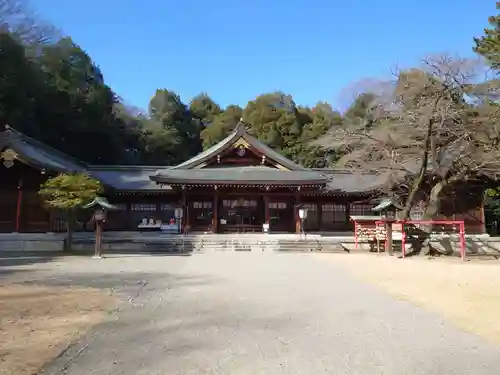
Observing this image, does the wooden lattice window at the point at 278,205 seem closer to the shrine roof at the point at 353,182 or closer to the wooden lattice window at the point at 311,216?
the wooden lattice window at the point at 311,216

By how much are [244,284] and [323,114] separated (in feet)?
148

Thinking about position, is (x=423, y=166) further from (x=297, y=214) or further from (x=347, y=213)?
(x=347, y=213)

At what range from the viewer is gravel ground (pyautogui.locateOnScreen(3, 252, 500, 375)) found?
4332 mm

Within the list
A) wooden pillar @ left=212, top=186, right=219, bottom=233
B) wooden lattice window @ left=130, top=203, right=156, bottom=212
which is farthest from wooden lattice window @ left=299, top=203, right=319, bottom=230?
wooden lattice window @ left=130, top=203, right=156, bottom=212

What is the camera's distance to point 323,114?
2074 inches

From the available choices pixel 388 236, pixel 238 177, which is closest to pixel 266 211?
pixel 238 177

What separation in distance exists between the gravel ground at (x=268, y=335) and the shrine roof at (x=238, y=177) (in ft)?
48.2

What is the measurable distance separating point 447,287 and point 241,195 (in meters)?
18.0

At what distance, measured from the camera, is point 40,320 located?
20.4 feet

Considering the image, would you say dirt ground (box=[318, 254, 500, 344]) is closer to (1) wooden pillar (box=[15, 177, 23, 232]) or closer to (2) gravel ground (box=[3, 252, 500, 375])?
(2) gravel ground (box=[3, 252, 500, 375])

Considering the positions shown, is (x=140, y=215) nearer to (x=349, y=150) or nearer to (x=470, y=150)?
(x=349, y=150)

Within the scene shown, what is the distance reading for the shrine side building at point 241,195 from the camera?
25469 mm

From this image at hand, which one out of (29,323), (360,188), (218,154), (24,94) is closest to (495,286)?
(29,323)

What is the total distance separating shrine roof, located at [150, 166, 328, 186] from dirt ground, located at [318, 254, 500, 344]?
968cm
